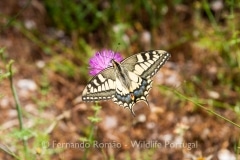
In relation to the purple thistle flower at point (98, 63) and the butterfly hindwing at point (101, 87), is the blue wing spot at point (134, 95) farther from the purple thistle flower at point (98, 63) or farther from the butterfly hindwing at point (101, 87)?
the purple thistle flower at point (98, 63)

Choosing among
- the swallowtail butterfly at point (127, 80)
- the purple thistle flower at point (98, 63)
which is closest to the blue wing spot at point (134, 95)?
the swallowtail butterfly at point (127, 80)

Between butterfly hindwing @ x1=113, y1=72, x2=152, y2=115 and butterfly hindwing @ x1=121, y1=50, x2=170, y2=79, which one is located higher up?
butterfly hindwing @ x1=121, y1=50, x2=170, y2=79

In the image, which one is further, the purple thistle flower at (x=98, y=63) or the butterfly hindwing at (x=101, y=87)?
the purple thistle flower at (x=98, y=63)

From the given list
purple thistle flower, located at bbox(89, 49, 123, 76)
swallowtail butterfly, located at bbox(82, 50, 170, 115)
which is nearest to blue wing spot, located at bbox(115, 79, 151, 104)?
swallowtail butterfly, located at bbox(82, 50, 170, 115)

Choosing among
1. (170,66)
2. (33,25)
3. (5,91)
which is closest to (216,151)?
(170,66)

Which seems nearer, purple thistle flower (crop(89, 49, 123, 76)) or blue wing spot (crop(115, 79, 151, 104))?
blue wing spot (crop(115, 79, 151, 104))

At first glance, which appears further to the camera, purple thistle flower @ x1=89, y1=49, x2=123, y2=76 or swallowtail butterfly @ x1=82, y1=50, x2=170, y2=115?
purple thistle flower @ x1=89, y1=49, x2=123, y2=76

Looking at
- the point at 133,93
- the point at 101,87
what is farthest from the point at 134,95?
the point at 101,87

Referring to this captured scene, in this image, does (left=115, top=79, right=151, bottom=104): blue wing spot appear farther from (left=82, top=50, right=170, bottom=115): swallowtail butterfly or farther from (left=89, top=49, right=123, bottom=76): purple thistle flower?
(left=89, top=49, right=123, bottom=76): purple thistle flower
